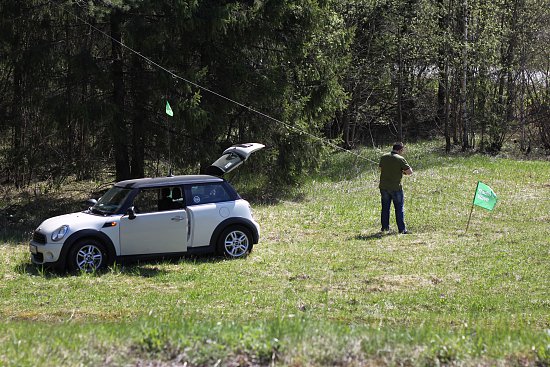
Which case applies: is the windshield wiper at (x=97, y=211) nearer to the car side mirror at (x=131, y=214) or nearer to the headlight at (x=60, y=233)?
the car side mirror at (x=131, y=214)

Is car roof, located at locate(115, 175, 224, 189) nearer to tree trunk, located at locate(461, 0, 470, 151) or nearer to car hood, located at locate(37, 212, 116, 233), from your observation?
car hood, located at locate(37, 212, 116, 233)

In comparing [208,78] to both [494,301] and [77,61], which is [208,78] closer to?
[77,61]

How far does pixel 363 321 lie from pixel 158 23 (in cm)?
1230

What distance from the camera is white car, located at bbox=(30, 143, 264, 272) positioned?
11.5 m

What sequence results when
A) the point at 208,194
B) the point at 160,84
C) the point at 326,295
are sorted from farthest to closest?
the point at 160,84 → the point at 208,194 → the point at 326,295

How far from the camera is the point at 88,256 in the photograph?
11.6 m

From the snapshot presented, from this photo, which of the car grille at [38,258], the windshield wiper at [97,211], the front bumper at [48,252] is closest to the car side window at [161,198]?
the windshield wiper at [97,211]

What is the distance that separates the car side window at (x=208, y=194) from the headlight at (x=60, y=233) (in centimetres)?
226

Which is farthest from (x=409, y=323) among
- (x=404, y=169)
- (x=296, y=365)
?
(x=404, y=169)

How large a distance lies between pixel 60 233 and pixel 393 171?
7.31m

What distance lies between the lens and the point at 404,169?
15.1m

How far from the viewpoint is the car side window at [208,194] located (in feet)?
41.3

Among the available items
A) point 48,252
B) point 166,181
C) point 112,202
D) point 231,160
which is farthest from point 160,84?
point 48,252

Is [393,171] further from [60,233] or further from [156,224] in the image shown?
[60,233]
